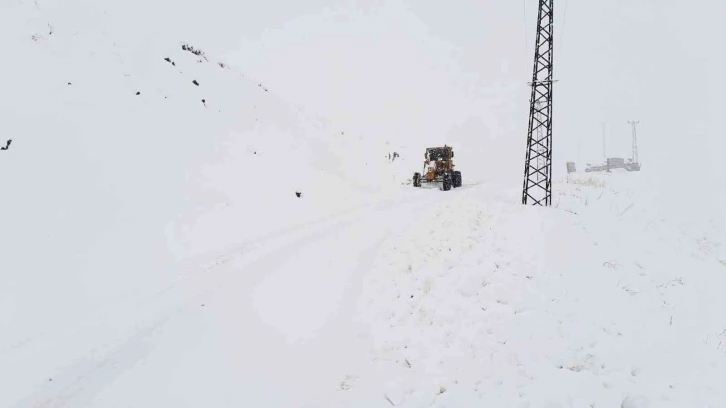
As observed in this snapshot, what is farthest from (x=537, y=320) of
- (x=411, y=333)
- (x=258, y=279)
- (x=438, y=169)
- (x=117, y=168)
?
(x=438, y=169)

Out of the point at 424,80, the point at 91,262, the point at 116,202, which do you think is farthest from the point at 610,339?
the point at 424,80

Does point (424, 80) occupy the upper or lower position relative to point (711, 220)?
upper

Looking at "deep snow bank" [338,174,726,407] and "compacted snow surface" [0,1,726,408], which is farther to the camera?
"compacted snow surface" [0,1,726,408]

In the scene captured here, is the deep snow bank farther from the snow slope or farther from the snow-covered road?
the snow-covered road

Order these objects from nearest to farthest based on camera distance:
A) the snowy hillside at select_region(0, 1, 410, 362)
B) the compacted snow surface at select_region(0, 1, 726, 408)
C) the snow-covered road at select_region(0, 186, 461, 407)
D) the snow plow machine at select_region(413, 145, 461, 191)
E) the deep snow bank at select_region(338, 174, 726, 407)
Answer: the snow-covered road at select_region(0, 186, 461, 407) → the deep snow bank at select_region(338, 174, 726, 407) → the compacted snow surface at select_region(0, 1, 726, 408) → the snowy hillside at select_region(0, 1, 410, 362) → the snow plow machine at select_region(413, 145, 461, 191)

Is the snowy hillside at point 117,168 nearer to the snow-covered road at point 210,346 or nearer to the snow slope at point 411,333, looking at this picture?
the snow-covered road at point 210,346

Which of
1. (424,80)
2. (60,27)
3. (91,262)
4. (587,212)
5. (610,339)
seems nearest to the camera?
(610,339)

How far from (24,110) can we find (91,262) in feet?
15.1

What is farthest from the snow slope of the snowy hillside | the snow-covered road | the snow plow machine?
the snow plow machine

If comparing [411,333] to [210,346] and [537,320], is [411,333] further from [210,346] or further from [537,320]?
[210,346]

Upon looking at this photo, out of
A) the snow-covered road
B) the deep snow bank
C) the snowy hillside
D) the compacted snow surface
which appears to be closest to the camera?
the snow-covered road

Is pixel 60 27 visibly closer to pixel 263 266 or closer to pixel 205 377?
pixel 263 266

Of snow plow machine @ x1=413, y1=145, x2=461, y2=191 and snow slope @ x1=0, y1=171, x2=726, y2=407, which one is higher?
snow plow machine @ x1=413, y1=145, x2=461, y2=191

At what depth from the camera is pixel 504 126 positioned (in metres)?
96.7
